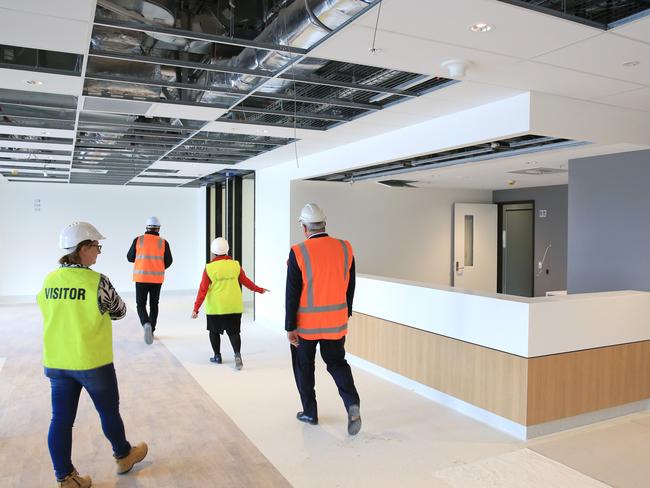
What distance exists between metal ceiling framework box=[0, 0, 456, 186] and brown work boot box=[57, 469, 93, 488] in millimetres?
2310

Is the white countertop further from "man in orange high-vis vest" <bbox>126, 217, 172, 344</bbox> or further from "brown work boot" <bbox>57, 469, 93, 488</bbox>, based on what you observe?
"man in orange high-vis vest" <bbox>126, 217, 172, 344</bbox>

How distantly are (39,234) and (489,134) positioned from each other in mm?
9868

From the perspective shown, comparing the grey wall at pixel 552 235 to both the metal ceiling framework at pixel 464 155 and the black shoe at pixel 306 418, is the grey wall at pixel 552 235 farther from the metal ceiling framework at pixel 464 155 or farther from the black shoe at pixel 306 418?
the black shoe at pixel 306 418

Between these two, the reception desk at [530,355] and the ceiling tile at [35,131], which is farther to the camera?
the ceiling tile at [35,131]

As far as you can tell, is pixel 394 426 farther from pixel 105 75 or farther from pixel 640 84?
pixel 105 75

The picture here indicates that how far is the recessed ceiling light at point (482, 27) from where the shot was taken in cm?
262

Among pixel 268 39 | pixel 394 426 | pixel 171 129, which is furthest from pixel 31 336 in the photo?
pixel 268 39

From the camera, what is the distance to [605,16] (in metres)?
2.63

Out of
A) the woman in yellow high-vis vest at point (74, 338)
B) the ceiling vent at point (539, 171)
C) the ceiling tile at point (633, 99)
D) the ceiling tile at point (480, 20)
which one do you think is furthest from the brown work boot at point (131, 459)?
the ceiling vent at point (539, 171)

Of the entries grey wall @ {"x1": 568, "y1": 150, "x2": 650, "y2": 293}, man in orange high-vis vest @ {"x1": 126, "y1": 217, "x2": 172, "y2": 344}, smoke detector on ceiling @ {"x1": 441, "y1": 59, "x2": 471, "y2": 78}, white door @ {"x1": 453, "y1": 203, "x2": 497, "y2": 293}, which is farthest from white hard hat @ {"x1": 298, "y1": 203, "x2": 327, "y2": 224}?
white door @ {"x1": 453, "y1": 203, "x2": 497, "y2": 293}

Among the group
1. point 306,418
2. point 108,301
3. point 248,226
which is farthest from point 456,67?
point 248,226

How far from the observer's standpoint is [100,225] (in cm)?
1154

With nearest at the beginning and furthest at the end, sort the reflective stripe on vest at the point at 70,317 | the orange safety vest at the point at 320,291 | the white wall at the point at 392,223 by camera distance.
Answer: the reflective stripe on vest at the point at 70,317 < the orange safety vest at the point at 320,291 < the white wall at the point at 392,223

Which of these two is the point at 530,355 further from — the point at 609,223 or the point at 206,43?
the point at 206,43
